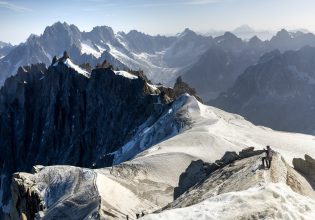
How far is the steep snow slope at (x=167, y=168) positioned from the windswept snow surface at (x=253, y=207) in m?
0.12

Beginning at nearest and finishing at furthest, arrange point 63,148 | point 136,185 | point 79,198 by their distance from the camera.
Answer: point 79,198, point 136,185, point 63,148

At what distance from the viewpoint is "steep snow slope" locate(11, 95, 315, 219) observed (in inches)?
1660

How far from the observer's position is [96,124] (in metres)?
162

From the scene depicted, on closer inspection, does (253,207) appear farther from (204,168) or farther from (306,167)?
(204,168)

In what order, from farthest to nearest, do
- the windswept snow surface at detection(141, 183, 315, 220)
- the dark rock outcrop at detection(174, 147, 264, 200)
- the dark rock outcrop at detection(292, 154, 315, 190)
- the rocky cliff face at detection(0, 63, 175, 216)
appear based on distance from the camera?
the rocky cliff face at detection(0, 63, 175, 216)
the dark rock outcrop at detection(174, 147, 264, 200)
the dark rock outcrop at detection(292, 154, 315, 190)
the windswept snow surface at detection(141, 183, 315, 220)

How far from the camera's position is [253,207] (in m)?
21.4

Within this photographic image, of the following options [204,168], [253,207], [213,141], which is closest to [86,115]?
[213,141]

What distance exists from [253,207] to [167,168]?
39.1 meters

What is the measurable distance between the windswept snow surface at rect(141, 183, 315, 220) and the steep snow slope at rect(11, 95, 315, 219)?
12 centimetres

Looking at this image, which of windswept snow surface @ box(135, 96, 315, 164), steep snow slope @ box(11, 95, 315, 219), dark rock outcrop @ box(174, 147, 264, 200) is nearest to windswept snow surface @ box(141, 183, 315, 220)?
steep snow slope @ box(11, 95, 315, 219)

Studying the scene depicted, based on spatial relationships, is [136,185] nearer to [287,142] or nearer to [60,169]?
[60,169]

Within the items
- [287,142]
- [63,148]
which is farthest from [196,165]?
[63,148]

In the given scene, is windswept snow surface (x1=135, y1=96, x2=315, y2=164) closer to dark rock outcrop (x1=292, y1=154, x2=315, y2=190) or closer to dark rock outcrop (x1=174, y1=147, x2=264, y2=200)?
dark rock outcrop (x1=174, y1=147, x2=264, y2=200)

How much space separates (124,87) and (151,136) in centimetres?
5902
